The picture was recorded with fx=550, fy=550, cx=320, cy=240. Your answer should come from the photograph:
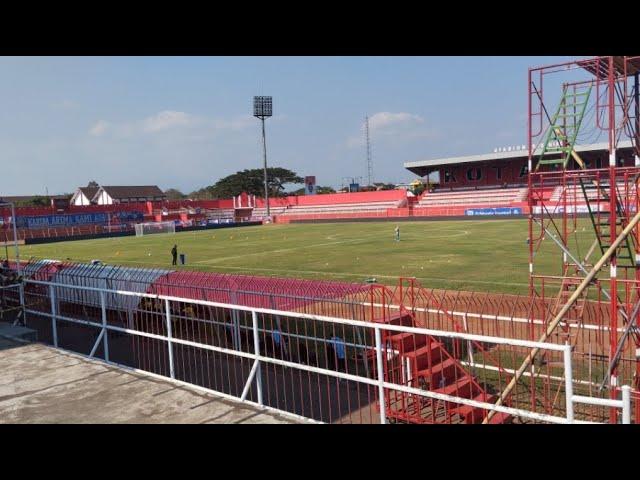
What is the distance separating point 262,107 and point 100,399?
78953 millimetres

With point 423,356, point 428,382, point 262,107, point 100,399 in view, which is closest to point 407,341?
point 423,356

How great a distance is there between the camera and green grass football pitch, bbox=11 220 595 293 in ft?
70.4

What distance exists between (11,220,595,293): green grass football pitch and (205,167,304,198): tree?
67.6 m

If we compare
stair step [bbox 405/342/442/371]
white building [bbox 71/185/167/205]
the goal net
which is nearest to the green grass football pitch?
A: stair step [bbox 405/342/442/371]

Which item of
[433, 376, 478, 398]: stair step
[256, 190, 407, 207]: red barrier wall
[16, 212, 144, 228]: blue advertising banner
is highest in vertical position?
[256, 190, 407, 207]: red barrier wall

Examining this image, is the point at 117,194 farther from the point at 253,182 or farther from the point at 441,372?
the point at 441,372

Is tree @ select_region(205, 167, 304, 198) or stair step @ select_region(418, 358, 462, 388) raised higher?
tree @ select_region(205, 167, 304, 198)

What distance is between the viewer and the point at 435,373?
7.65 metres

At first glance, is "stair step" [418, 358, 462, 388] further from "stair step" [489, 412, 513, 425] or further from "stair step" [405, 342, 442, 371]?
"stair step" [489, 412, 513, 425]

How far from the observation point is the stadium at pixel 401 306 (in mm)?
7516

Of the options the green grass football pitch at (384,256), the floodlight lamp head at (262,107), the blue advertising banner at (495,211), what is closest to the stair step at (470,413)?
the green grass football pitch at (384,256)

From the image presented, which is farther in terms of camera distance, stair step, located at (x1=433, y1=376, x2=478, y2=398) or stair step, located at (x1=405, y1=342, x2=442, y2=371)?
stair step, located at (x1=405, y1=342, x2=442, y2=371)
